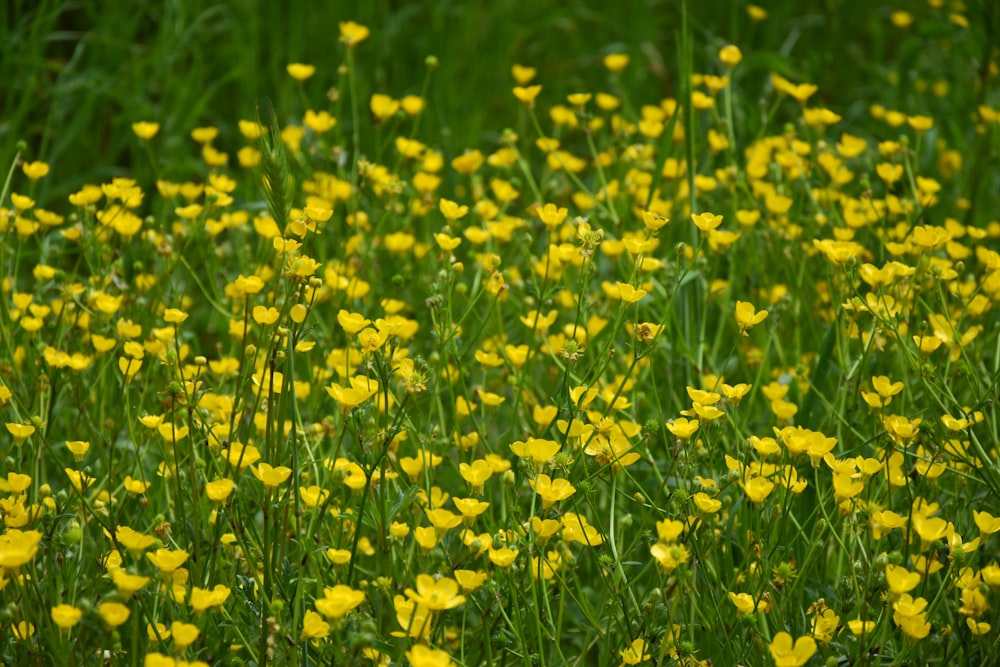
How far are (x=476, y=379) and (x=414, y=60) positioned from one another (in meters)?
1.92

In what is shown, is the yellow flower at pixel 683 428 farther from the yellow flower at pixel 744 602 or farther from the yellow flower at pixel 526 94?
the yellow flower at pixel 526 94

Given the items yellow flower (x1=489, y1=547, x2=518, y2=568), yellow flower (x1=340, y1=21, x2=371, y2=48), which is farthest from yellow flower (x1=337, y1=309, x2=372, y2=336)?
yellow flower (x1=340, y1=21, x2=371, y2=48)

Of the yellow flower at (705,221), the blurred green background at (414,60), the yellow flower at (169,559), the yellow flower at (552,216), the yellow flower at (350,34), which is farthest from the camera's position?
the blurred green background at (414,60)

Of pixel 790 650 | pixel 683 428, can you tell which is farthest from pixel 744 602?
pixel 683 428

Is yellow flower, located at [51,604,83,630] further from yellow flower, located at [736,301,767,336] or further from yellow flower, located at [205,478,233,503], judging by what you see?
yellow flower, located at [736,301,767,336]

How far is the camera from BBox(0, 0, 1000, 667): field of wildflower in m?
1.53

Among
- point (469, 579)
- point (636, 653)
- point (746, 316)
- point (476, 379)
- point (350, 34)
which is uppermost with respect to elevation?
point (350, 34)

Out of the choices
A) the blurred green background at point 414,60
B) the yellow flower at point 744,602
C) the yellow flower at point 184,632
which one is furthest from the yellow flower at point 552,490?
the blurred green background at point 414,60

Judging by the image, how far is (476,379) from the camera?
2293 mm

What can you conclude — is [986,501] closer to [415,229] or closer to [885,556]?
[885,556]

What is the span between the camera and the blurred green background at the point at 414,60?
10.8ft

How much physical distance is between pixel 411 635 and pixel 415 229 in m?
1.61

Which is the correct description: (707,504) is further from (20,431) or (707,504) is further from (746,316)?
(20,431)

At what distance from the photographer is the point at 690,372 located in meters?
2.25
